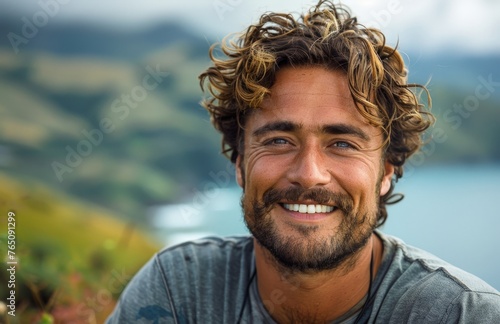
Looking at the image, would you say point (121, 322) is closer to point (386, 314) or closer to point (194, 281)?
point (194, 281)

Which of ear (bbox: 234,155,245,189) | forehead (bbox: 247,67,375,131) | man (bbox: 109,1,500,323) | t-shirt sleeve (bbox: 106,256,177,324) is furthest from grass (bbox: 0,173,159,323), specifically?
forehead (bbox: 247,67,375,131)

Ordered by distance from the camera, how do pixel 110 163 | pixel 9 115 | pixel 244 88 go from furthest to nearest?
1. pixel 110 163
2. pixel 9 115
3. pixel 244 88

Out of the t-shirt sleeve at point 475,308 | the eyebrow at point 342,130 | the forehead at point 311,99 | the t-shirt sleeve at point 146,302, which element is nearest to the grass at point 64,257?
the t-shirt sleeve at point 146,302

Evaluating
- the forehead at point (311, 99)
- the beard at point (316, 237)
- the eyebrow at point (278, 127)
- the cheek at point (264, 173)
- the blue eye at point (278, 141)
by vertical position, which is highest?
the forehead at point (311, 99)

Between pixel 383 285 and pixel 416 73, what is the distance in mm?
1189

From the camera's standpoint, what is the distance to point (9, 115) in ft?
25.9

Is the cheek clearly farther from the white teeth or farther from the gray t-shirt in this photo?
the gray t-shirt

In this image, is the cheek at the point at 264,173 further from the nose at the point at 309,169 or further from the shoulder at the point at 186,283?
the shoulder at the point at 186,283

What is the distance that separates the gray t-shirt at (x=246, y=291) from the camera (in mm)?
2203

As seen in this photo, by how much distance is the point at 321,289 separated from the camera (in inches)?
102

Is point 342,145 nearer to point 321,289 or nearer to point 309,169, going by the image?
point 309,169

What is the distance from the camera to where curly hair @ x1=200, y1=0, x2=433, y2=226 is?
2.62 metres

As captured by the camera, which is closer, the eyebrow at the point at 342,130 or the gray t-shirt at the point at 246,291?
the gray t-shirt at the point at 246,291

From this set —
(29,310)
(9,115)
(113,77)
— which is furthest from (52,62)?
(29,310)
